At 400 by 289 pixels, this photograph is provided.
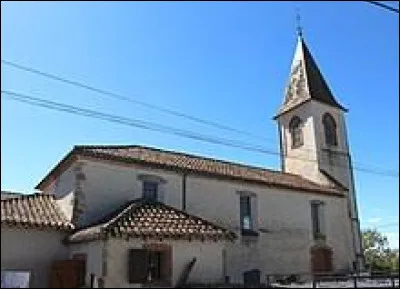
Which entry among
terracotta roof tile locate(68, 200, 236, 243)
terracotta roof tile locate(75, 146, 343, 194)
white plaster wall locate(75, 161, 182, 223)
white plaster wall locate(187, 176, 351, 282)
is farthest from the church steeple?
terracotta roof tile locate(68, 200, 236, 243)

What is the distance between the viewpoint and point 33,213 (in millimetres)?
19469

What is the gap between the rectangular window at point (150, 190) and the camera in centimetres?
2242

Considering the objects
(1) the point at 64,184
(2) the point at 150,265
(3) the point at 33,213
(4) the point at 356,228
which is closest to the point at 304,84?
(4) the point at 356,228

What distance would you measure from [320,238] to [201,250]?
12263 millimetres

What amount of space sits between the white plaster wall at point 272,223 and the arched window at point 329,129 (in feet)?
18.5

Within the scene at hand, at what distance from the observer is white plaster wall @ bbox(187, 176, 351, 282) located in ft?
78.6

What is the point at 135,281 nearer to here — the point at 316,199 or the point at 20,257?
the point at 20,257

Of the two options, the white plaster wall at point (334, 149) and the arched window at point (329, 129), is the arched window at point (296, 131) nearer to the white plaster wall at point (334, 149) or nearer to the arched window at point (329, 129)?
the white plaster wall at point (334, 149)

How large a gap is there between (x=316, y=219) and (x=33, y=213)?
17.3m

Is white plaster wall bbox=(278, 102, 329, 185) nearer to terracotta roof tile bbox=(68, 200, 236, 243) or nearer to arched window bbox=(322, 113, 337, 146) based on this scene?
arched window bbox=(322, 113, 337, 146)

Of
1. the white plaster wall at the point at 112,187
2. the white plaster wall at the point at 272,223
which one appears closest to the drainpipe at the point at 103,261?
the white plaster wall at the point at 112,187

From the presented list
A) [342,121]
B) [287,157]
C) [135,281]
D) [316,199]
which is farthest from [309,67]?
[135,281]

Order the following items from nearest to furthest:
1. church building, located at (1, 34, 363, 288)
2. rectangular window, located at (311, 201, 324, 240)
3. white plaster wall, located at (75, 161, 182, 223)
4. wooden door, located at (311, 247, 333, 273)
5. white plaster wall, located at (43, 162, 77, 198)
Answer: church building, located at (1, 34, 363, 288), white plaster wall, located at (75, 161, 182, 223), white plaster wall, located at (43, 162, 77, 198), wooden door, located at (311, 247, 333, 273), rectangular window, located at (311, 201, 324, 240)

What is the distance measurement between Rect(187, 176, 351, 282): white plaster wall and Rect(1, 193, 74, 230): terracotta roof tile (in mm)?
6630
